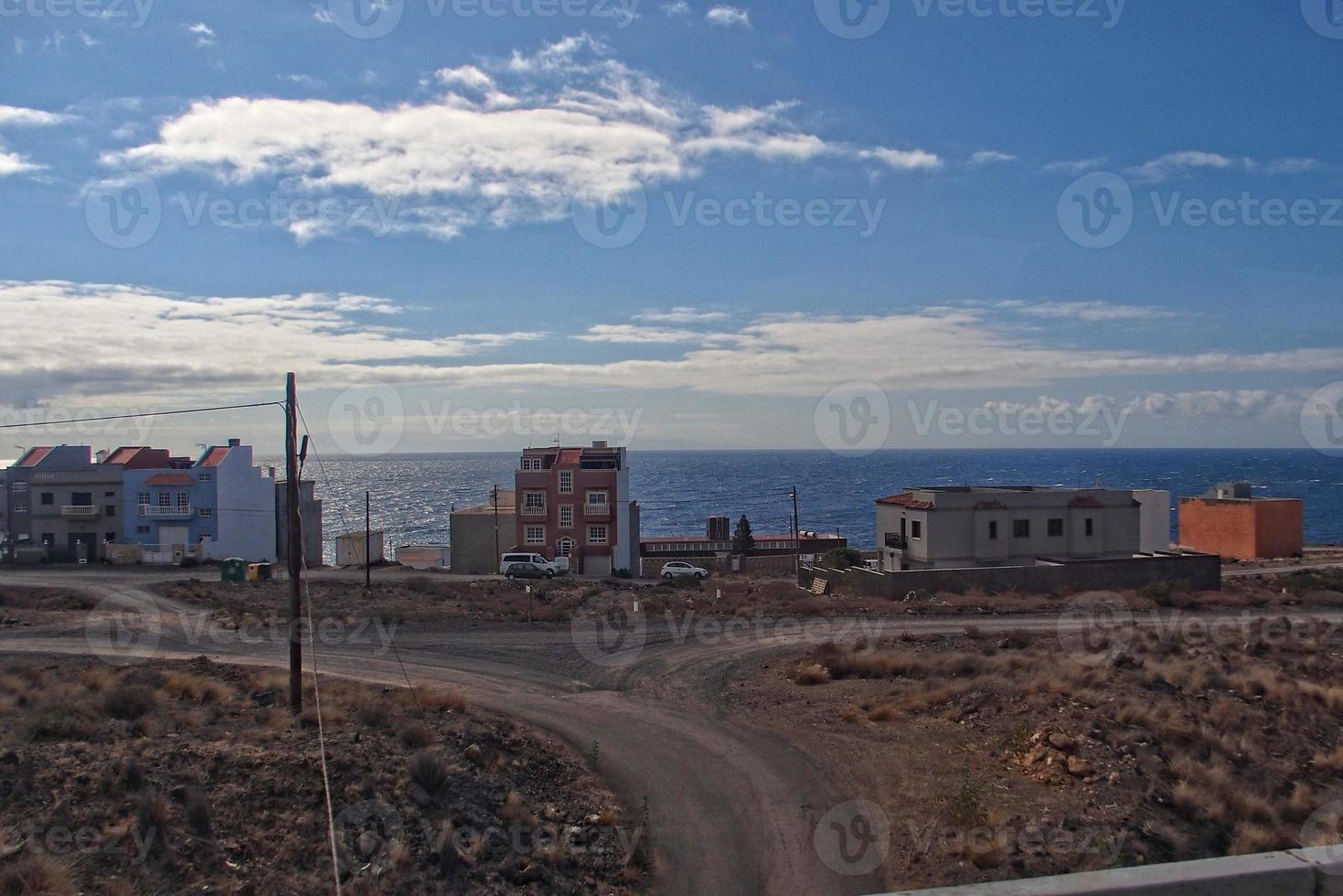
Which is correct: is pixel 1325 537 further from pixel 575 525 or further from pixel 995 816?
pixel 995 816

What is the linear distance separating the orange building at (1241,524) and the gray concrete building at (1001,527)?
17803 millimetres

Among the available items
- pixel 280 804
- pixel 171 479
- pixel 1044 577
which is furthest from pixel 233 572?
pixel 280 804

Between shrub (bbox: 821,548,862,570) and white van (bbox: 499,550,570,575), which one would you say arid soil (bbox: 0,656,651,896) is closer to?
shrub (bbox: 821,548,862,570)

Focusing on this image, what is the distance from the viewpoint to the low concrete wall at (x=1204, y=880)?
317 centimetres

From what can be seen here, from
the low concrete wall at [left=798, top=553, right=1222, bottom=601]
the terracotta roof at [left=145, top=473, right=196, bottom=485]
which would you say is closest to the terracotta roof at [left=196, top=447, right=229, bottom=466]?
the terracotta roof at [left=145, top=473, right=196, bottom=485]

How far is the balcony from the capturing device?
60.7m

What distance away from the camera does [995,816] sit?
37.5ft

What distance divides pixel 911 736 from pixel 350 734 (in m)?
9.14

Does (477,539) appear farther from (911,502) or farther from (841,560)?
(911,502)

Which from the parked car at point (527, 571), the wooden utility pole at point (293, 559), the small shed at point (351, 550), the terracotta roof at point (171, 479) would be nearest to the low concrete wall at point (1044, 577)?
the parked car at point (527, 571)

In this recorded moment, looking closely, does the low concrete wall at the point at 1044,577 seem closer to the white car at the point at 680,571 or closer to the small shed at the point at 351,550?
the white car at the point at 680,571

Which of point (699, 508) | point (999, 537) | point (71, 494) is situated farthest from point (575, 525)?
point (699, 508)

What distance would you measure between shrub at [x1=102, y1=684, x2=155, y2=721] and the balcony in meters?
52.9

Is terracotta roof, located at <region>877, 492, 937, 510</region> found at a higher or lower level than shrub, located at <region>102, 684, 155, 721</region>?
higher
